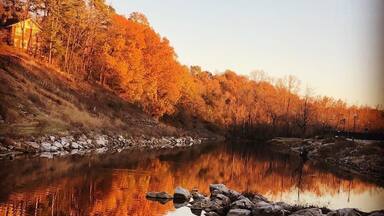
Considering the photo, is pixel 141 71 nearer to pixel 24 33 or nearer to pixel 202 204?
pixel 24 33

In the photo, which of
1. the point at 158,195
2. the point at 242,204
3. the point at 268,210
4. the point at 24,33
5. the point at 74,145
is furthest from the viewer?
the point at 24,33

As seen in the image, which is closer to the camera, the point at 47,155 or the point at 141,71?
the point at 47,155

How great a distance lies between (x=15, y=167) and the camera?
1268 cm

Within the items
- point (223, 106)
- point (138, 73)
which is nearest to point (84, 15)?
point (138, 73)

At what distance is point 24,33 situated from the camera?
94.9 feet

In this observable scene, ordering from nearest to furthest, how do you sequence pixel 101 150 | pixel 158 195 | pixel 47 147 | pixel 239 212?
pixel 239 212 < pixel 158 195 < pixel 47 147 < pixel 101 150

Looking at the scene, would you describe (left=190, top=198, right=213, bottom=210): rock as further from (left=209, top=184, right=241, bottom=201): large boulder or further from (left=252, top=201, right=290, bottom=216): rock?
(left=252, top=201, right=290, bottom=216): rock

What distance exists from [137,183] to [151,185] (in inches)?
14.4

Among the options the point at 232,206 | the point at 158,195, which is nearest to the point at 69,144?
the point at 158,195

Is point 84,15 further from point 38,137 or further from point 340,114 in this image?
point 340,114

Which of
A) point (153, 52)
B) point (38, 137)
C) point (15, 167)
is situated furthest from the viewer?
point (153, 52)

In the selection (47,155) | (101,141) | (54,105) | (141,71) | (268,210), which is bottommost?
(268,210)

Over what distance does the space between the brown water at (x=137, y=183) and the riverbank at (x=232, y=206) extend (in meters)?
0.38

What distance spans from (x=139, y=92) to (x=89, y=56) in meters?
3.97
